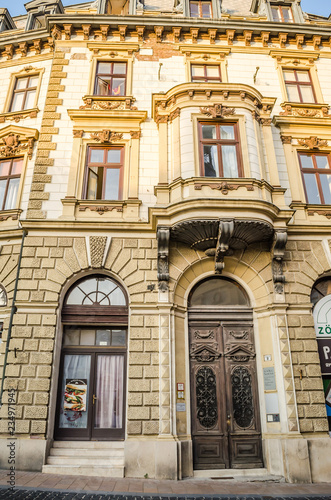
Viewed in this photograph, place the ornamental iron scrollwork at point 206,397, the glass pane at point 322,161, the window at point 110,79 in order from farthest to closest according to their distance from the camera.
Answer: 1. the window at point 110,79
2. the glass pane at point 322,161
3. the ornamental iron scrollwork at point 206,397

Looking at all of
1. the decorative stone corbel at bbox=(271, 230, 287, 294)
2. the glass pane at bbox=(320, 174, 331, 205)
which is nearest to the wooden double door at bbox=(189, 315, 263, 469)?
the decorative stone corbel at bbox=(271, 230, 287, 294)

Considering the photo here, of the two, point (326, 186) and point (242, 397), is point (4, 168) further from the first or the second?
point (326, 186)

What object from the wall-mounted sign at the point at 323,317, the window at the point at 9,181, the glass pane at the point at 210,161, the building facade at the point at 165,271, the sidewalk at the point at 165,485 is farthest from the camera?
the window at the point at 9,181

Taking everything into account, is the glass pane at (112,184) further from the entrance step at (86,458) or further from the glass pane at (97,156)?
the entrance step at (86,458)

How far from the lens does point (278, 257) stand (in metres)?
10.5

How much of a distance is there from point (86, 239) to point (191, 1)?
12165 mm

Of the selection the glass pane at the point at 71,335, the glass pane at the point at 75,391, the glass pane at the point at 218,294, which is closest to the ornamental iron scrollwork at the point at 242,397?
the glass pane at the point at 218,294

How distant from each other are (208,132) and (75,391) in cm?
873

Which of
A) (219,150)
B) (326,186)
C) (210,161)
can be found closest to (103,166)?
(210,161)

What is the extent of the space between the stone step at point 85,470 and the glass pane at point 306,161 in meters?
10.7

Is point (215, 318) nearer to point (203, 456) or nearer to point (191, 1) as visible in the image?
point (203, 456)

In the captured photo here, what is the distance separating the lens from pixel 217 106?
37.7 feet

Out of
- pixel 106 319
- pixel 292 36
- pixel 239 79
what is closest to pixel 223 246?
pixel 106 319

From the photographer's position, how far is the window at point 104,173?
38.4ft
